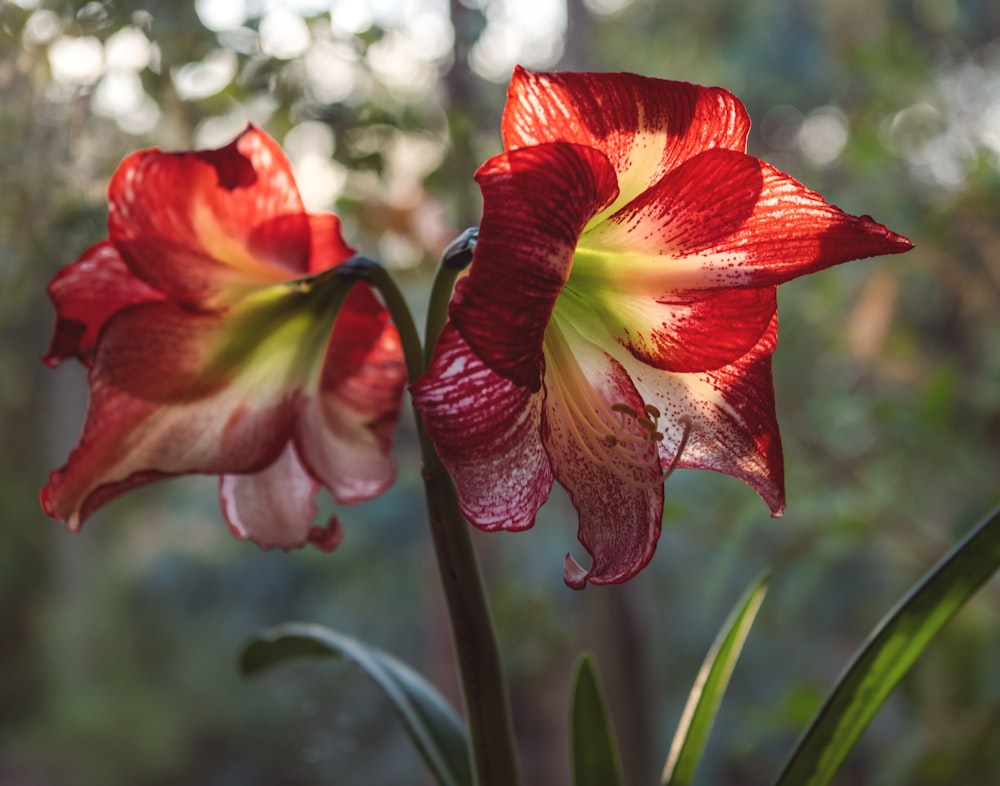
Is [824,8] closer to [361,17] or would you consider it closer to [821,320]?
[821,320]

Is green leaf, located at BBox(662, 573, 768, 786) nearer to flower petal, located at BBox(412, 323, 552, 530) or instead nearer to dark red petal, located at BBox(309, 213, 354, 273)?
flower petal, located at BBox(412, 323, 552, 530)

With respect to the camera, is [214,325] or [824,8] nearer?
[214,325]

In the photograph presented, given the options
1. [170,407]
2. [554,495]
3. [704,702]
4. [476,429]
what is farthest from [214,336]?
[554,495]

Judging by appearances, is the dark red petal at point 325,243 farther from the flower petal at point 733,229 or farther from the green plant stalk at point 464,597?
the flower petal at point 733,229

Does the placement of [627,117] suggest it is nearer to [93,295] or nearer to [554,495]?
[93,295]

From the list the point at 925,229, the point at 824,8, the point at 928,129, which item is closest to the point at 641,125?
the point at 925,229

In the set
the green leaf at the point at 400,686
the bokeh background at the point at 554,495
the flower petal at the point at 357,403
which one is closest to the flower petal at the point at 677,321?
the flower petal at the point at 357,403
